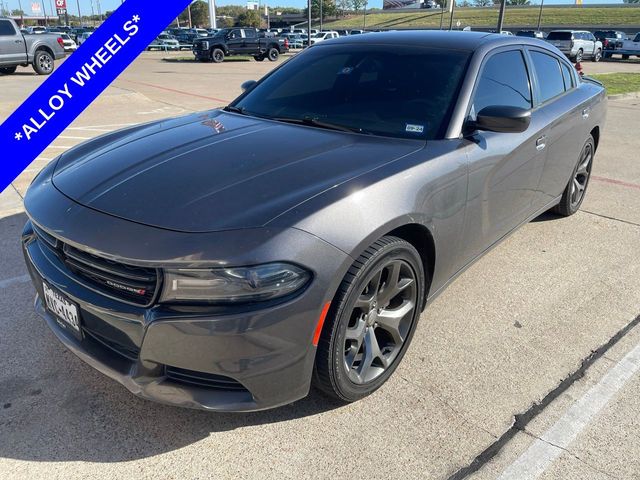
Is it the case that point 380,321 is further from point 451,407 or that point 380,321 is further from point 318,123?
point 318,123

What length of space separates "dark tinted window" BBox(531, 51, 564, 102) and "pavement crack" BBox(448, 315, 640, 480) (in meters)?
1.83

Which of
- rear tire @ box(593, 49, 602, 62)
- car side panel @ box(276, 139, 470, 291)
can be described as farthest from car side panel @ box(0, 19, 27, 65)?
rear tire @ box(593, 49, 602, 62)

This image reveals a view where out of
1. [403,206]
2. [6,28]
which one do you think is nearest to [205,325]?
[403,206]

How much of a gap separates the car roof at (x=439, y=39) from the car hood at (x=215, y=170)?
0.96m

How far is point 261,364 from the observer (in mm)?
1967

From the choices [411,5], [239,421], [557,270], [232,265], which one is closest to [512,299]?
[557,270]

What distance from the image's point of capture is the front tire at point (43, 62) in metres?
17.5

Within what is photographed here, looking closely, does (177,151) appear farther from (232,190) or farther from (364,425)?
(364,425)

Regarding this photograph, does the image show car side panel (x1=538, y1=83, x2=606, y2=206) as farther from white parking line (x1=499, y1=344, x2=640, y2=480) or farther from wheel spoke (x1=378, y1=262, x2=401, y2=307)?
wheel spoke (x1=378, y1=262, x2=401, y2=307)

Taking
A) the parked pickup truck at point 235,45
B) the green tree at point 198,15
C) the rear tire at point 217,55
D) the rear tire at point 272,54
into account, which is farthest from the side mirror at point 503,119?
the green tree at point 198,15

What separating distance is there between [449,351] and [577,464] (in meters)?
0.88

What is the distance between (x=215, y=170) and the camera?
240cm

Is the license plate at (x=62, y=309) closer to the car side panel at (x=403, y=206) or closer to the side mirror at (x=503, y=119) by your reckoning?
the car side panel at (x=403, y=206)

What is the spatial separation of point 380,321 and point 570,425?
0.96 m
